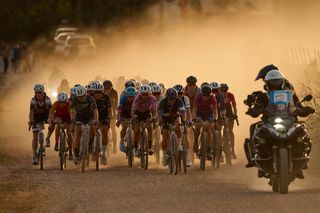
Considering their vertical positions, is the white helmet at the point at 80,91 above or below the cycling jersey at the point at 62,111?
above

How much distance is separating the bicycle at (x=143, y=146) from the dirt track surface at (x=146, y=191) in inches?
6.9

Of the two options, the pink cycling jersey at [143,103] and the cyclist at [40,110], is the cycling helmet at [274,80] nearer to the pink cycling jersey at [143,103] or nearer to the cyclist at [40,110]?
the pink cycling jersey at [143,103]

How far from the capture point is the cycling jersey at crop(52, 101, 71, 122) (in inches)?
1125

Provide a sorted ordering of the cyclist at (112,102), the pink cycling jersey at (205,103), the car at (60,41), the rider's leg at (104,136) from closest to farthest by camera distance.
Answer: the pink cycling jersey at (205,103), the rider's leg at (104,136), the cyclist at (112,102), the car at (60,41)

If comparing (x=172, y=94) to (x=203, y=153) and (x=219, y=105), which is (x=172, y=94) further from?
(x=219, y=105)

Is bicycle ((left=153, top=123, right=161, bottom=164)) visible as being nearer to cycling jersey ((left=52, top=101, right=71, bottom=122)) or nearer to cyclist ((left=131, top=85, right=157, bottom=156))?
cyclist ((left=131, top=85, right=157, bottom=156))

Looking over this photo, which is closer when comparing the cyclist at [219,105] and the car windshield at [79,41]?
the cyclist at [219,105]

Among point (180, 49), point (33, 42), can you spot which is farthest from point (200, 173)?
point (33, 42)

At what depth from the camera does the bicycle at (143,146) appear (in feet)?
91.8

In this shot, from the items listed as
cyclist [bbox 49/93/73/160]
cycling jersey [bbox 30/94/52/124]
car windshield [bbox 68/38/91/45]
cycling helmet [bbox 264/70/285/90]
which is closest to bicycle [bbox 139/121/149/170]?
cyclist [bbox 49/93/73/160]

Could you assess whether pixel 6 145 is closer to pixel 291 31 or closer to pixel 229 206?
pixel 229 206

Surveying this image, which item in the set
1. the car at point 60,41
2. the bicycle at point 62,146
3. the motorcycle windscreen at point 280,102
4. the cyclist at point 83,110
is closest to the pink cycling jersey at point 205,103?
the cyclist at point 83,110

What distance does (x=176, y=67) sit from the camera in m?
71.7

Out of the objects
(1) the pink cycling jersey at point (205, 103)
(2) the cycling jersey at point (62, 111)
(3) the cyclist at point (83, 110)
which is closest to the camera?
(3) the cyclist at point (83, 110)
